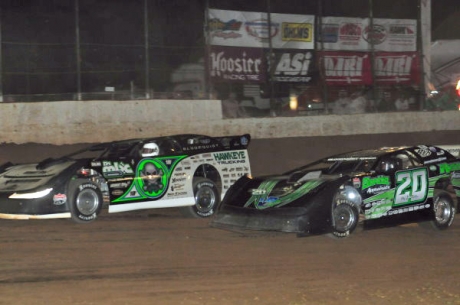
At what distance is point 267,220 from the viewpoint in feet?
30.0

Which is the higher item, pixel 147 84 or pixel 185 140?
pixel 147 84

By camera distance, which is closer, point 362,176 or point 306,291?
point 306,291

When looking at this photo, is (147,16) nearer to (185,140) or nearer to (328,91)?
(328,91)

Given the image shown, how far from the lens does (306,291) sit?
6875 millimetres

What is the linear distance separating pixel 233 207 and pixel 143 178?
2.20 m

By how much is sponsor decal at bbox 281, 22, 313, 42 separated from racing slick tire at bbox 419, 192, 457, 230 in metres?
13.2

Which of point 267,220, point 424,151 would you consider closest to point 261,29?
point 424,151

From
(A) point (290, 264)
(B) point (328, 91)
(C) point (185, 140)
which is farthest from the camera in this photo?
(B) point (328, 91)

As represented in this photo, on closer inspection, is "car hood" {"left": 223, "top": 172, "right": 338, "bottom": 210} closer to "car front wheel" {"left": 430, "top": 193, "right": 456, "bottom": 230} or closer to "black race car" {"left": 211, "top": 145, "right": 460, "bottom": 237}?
"black race car" {"left": 211, "top": 145, "right": 460, "bottom": 237}

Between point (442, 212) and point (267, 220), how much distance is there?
2.95m

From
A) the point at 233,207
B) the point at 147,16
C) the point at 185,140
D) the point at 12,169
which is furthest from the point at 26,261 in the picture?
the point at 147,16

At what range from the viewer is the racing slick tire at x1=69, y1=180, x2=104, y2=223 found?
10891mm

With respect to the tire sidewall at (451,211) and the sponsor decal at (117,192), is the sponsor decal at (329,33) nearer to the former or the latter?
the tire sidewall at (451,211)

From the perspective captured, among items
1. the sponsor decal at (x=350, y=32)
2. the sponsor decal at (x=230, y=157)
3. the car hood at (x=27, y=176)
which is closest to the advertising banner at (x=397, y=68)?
the sponsor decal at (x=350, y=32)
